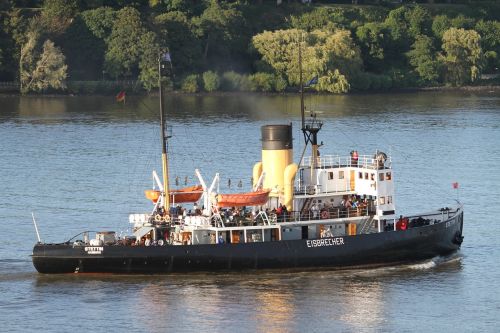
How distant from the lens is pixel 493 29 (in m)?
183

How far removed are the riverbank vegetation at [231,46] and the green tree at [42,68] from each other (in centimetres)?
10

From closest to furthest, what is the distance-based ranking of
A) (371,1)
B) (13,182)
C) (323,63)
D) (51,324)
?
(51,324), (13,182), (323,63), (371,1)

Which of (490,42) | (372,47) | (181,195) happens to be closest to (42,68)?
(372,47)

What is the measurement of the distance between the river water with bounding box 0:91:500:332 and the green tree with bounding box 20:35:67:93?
3209 mm

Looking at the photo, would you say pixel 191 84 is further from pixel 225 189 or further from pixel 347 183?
pixel 347 183

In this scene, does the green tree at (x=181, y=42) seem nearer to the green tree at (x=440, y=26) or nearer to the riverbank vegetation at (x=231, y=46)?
the riverbank vegetation at (x=231, y=46)

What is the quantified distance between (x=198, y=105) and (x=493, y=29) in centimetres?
4972

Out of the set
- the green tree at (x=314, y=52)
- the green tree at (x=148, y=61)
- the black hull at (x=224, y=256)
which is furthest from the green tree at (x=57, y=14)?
the black hull at (x=224, y=256)

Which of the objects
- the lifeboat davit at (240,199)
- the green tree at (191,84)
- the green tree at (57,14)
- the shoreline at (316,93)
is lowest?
the lifeboat davit at (240,199)

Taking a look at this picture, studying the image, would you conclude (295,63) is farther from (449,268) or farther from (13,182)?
(449,268)

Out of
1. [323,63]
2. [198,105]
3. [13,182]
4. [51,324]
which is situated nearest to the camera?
[51,324]

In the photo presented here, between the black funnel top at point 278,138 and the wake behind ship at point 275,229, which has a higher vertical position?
the black funnel top at point 278,138

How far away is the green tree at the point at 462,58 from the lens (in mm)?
173625

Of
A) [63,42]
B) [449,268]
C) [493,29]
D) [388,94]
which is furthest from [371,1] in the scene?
[449,268]
